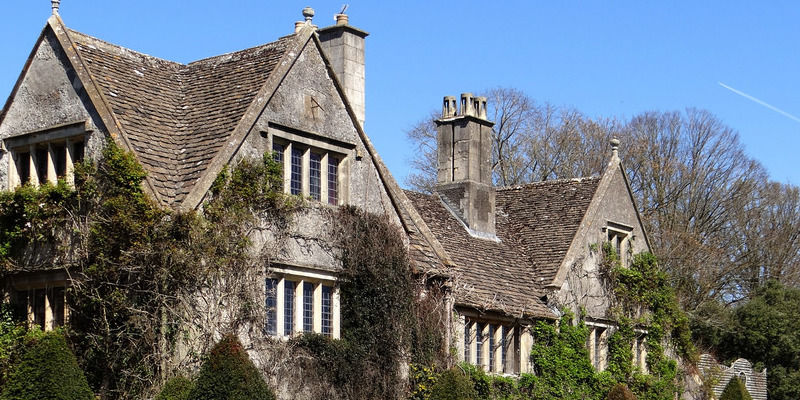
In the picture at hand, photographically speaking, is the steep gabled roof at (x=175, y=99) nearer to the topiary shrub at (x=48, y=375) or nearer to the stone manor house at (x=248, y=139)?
the stone manor house at (x=248, y=139)

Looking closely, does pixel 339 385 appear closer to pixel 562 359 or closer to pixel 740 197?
pixel 562 359

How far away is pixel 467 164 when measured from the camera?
2831cm

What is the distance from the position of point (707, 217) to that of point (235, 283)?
35.3 meters

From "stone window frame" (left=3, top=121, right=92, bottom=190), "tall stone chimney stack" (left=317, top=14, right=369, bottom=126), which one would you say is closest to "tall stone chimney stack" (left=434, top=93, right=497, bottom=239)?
"tall stone chimney stack" (left=317, top=14, right=369, bottom=126)

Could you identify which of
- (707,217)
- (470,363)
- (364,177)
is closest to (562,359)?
(470,363)

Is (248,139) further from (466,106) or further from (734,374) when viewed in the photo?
(734,374)

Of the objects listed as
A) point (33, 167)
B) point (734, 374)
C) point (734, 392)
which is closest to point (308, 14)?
point (33, 167)

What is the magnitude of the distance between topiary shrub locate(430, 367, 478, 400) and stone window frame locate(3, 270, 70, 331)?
6.91 meters

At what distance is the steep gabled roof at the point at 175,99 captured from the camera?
17703mm

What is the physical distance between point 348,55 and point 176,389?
9113 millimetres

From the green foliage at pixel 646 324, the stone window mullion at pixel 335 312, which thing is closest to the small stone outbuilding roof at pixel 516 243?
the green foliage at pixel 646 324

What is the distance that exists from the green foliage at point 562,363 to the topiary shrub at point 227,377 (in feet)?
33.4

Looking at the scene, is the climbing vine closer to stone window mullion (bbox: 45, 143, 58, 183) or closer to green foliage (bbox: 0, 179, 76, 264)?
green foliage (bbox: 0, 179, 76, 264)

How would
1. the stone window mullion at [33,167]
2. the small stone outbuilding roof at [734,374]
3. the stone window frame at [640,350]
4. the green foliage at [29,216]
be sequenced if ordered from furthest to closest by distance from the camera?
the small stone outbuilding roof at [734,374] → the stone window frame at [640,350] → the stone window mullion at [33,167] → the green foliage at [29,216]
